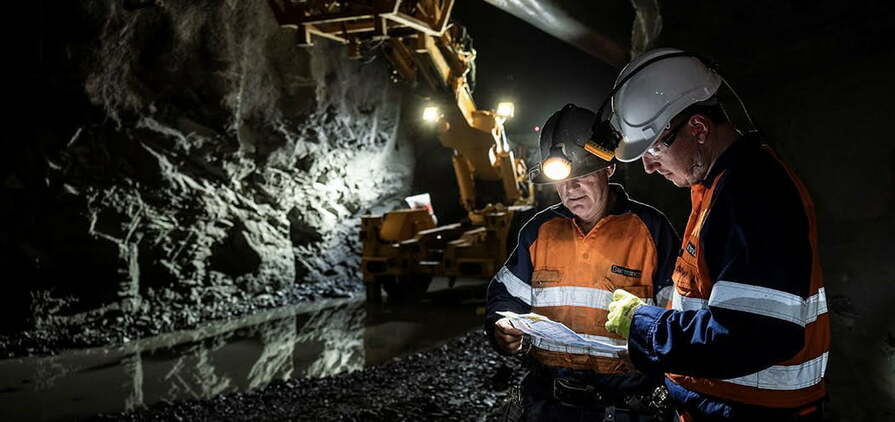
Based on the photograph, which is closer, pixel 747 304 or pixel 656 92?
pixel 747 304

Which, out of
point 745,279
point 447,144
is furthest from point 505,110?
point 745,279

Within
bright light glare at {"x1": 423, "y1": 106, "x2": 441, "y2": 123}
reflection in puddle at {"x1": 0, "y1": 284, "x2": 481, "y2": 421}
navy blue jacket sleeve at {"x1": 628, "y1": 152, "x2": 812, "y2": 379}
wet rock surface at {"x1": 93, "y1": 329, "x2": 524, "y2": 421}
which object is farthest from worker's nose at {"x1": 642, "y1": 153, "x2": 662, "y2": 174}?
bright light glare at {"x1": 423, "y1": 106, "x2": 441, "y2": 123}

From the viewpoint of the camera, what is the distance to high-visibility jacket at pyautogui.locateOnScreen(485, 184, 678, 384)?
2.19 m

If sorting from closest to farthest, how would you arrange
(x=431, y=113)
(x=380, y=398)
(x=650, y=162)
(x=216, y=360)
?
(x=650, y=162), (x=380, y=398), (x=216, y=360), (x=431, y=113)

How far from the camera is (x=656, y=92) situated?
1771 millimetres

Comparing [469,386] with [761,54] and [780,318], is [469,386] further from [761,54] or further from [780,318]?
[780,318]

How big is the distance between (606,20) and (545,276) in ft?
23.4

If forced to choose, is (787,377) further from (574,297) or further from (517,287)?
(517,287)

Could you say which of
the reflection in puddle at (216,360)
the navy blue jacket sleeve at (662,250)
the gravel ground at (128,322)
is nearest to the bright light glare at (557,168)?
the navy blue jacket sleeve at (662,250)

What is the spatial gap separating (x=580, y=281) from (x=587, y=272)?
0.05 m

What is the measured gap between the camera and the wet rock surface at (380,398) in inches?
173

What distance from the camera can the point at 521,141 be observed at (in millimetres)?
17453

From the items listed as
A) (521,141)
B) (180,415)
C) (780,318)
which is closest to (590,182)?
(780,318)

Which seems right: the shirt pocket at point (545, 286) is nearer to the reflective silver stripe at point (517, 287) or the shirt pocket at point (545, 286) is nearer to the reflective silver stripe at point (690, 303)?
the reflective silver stripe at point (517, 287)
